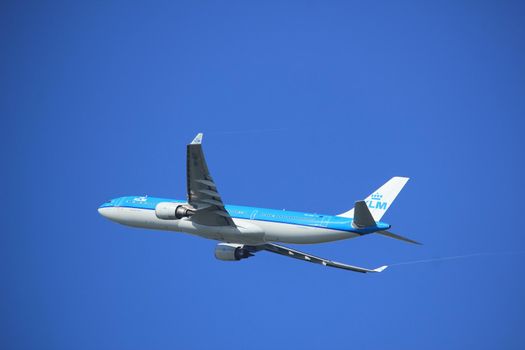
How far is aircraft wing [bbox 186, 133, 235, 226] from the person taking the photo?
2366 inches

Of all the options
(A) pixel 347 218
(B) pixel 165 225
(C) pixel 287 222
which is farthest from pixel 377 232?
(B) pixel 165 225

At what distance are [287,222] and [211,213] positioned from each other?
5384mm

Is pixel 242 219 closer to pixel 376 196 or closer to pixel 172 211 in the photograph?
pixel 172 211

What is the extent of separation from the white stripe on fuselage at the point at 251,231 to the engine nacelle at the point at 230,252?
9.30ft

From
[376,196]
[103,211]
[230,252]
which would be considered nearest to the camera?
[376,196]

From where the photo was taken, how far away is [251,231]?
214 ft

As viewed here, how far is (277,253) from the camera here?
237 feet

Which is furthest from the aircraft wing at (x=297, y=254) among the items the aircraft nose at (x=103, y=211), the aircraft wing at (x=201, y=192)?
the aircraft nose at (x=103, y=211)

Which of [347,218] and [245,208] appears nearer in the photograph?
[347,218]

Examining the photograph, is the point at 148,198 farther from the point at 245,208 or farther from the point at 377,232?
the point at 377,232

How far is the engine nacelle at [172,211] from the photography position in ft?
213

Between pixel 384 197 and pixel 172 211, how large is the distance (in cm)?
1500

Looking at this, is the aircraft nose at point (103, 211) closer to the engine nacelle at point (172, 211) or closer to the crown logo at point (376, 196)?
the engine nacelle at point (172, 211)

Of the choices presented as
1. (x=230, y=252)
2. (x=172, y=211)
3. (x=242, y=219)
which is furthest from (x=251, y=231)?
(x=172, y=211)
